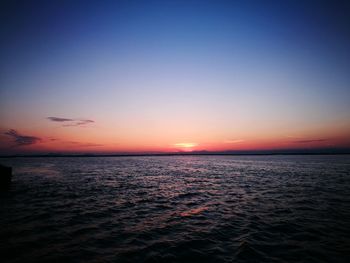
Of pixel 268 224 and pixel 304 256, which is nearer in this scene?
pixel 304 256

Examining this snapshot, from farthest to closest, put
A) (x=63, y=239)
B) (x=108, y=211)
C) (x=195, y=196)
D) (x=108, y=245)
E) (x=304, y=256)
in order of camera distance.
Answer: (x=195, y=196)
(x=108, y=211)
(x=63, y=239)
(x=108, y=245)
(x=304, y=256)

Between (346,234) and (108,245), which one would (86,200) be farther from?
(346,234)

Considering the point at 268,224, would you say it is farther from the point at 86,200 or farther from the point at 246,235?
the point at 86,200

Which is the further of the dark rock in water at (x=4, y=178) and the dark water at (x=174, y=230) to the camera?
the dark rock in water at (x=4, y=178)

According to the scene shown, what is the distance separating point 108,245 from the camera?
9781mm

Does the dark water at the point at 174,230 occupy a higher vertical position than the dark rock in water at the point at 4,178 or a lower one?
lower

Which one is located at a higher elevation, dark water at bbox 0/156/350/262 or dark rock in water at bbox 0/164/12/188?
dark rock in water at bbox 0/164/12/188

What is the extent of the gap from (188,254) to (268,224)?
6.49 meters

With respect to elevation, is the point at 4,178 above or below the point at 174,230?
above

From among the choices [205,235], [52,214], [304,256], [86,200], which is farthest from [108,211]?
[304,256]

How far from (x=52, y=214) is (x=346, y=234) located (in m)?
18.0

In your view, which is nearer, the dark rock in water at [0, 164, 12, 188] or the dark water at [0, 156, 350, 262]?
the dark water at [0, 156, 350, 262]

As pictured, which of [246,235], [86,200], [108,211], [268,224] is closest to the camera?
[246,235]

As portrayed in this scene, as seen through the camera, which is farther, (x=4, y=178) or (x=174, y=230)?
(x=4, y=178)
